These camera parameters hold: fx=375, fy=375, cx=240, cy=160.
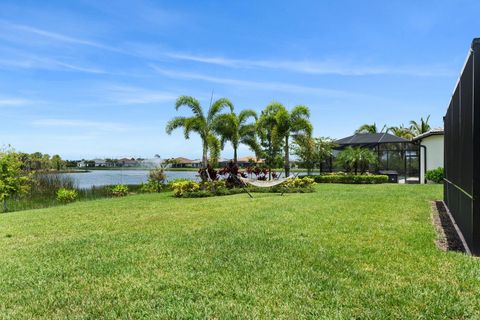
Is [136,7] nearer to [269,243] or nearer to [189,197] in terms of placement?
[189,197]

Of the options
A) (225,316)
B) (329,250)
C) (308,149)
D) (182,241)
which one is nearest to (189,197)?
(182,241)

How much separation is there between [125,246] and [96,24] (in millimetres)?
8072

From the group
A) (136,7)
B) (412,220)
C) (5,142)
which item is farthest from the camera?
(5,142)

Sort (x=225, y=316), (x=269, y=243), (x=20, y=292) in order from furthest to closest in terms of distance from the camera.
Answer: (x=269, y=243) < (x=20, y=292) < (x=225, y=316)

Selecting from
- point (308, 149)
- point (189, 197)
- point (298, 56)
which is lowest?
point (189, 197)

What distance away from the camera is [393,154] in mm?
22719

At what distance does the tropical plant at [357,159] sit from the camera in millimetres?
20891

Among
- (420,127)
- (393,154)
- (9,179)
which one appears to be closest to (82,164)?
(420,127)

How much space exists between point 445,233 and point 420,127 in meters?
32.4

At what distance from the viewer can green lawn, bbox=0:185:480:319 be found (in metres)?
2.95

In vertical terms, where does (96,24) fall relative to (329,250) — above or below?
above

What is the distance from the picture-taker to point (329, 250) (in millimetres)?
4613

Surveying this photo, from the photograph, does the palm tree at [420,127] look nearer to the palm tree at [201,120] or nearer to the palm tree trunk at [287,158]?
the palm tree trunk at [287,158]

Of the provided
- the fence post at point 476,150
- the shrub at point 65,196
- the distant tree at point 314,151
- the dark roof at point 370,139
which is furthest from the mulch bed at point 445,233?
the distant tree at point 314,151
